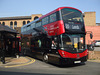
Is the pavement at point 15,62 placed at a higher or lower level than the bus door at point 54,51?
lower

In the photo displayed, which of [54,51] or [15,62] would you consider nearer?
[54,51]

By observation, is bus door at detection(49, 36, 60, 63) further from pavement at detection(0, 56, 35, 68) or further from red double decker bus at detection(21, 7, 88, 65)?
pavement at detection(0, 56, 35, 68)

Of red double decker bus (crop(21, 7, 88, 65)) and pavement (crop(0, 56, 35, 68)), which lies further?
pavement (crop(0, 56, 35, 68))

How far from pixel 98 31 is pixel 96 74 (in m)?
42.0

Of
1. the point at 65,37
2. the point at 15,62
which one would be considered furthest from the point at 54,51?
the point at 15,62

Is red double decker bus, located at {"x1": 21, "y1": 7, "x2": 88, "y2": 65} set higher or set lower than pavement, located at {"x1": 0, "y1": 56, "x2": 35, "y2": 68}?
higher

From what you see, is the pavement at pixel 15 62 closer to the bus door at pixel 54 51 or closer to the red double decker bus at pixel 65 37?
the red double decker bus at pixel 65 37

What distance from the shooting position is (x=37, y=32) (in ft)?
39.5

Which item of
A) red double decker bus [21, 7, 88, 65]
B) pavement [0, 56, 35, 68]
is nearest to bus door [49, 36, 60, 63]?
red double decker bus [21, 7, 88, 65]

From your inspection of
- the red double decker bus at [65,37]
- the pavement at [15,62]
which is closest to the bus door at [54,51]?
the red double decker bus at [65,37]

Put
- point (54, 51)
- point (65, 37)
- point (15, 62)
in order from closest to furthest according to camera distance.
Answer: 1. point (65, 37)
2. point (54, 51)
3. point (15, 62)

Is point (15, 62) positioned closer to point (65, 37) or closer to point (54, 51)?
point (54, 51)

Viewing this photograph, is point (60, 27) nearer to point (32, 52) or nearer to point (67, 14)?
point (67, 14)

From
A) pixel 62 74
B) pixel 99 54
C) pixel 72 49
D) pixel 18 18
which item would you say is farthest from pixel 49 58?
pixel 18 18
